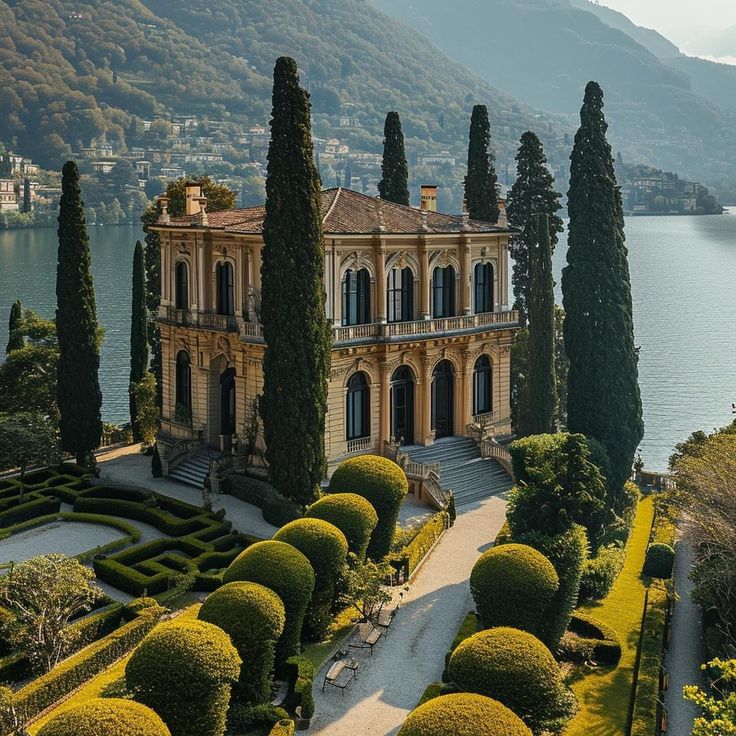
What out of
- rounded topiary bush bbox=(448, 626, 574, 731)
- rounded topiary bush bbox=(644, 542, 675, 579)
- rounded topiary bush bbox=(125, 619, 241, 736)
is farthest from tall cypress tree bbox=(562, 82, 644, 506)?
rounded topiary bush bbox=(125, 619, 241, 736)

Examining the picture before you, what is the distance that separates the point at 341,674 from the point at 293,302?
13.8 m

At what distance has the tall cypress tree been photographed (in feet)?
119

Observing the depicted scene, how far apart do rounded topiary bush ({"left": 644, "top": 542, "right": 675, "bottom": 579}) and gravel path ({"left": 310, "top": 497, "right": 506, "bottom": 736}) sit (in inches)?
213

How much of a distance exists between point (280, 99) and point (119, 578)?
16790mm

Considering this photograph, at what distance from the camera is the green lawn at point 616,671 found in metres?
22.0

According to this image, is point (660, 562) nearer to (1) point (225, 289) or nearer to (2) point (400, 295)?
(2) point (400, 295)

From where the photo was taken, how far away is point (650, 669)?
2381 cm

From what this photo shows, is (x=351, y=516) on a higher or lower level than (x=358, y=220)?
lower

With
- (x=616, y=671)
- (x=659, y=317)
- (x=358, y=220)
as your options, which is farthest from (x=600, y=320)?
(x=659, y=317)

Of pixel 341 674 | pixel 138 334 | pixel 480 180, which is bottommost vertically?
pixel 341 674

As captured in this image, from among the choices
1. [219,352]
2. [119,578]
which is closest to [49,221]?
[219,352]

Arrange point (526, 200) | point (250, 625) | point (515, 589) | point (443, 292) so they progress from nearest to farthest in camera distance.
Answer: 1. point (250, 625)
2. point (515, 589)
3. point (443, 292)
4. point (526, 200)

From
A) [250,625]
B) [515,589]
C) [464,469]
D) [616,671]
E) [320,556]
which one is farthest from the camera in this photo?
[464,469]

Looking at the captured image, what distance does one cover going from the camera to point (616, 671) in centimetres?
2464
